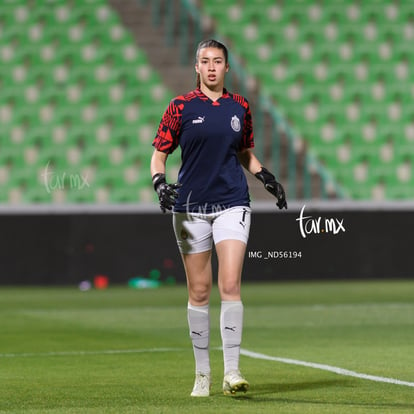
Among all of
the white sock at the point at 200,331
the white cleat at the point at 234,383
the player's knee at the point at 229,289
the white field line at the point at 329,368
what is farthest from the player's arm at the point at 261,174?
the white field line at the point at 329,368

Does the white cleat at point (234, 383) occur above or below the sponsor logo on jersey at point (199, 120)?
below

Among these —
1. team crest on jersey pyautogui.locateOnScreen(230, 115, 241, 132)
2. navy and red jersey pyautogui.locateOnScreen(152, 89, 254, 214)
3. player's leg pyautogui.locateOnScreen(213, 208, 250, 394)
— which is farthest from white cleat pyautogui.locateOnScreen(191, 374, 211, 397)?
team crest on jersey pyautogui.locateOnScreen(230, 115, 241, 132)

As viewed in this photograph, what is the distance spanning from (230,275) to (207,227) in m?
0.34

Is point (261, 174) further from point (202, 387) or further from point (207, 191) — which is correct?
point (202, 387)

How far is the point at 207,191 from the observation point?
676 cm

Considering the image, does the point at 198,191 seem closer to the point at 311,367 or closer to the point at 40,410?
the point at 40,410

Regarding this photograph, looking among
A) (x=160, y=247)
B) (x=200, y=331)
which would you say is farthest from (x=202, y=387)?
(x=160, y=247)

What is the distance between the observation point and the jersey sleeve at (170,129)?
22.3 ft

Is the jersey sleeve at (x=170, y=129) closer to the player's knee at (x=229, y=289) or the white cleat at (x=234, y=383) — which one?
the player's knee at (x=229, y=289)

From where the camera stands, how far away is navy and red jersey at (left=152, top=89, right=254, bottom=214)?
22.1 feet

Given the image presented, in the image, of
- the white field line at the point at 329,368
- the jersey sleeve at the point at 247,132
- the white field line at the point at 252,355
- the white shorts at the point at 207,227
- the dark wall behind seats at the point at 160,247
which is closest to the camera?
the white shorts at the point at 207,227

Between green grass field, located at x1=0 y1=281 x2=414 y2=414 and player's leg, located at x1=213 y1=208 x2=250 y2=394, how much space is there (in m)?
0.29

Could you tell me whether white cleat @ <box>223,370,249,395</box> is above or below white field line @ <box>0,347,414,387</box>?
above

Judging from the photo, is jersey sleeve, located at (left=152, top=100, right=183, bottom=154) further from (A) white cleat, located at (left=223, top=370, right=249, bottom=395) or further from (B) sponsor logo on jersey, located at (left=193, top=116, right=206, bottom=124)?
(A) white cleat, located at (left=223, top=370, right=249, bottom=395)
